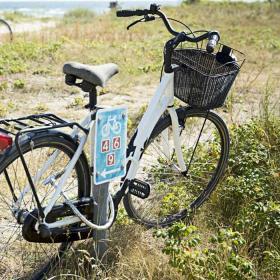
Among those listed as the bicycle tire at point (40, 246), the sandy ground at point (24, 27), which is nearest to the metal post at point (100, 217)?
the bicycle tire at point (40, 246)

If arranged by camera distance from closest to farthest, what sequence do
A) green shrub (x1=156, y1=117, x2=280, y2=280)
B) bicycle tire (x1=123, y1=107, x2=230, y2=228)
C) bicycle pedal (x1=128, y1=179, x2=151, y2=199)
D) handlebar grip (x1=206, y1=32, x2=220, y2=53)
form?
green shrub (x1=156, y1=117, x2=280, y2=280)
handlebar grip (x1=206, y1=32, x2=220, y2=53)
bicycle pedal (x1=128, y1=179, x2=151, y2=199)
bicycle tire (x1=123, y1=107, x2=230, y2=228)

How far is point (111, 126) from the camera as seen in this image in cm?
233

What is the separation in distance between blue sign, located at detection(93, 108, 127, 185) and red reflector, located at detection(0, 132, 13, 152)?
1.33ft

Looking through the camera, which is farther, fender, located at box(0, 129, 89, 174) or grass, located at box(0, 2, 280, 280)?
grass, located at box(0, 2, 280, 280)

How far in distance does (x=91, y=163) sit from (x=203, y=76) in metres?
0.84

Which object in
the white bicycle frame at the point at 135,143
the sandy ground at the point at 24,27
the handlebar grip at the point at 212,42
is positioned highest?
the handlebar grip at the point at 212,42

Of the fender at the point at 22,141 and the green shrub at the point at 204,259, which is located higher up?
the fender at the point at 22,141

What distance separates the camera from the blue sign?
2.28 meters

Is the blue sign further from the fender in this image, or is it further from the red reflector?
the red reflector

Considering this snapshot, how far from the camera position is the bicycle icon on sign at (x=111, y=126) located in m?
2.30

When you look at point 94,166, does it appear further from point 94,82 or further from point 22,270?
point 22,270

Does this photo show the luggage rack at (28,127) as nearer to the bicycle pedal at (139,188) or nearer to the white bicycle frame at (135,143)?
the white bicycle frame at (135,143)

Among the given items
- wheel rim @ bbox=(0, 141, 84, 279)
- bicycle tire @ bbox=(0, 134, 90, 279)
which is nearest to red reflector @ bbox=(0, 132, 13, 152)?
bicycle tire @ bbox=(0, 134, 90, 279)

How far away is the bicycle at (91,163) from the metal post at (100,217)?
0.16 ft
